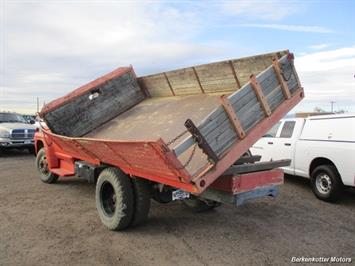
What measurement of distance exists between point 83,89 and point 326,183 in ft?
18.4

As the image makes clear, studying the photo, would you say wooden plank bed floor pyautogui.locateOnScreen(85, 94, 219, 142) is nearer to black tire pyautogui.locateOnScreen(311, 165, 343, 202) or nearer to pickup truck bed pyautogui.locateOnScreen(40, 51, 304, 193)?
pickup truck bed pyautogui.locateOnScreen(40, 51, 304, 193)

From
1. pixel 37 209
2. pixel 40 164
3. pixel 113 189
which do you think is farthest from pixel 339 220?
pixel 40 164

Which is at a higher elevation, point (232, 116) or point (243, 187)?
point (232, 116)

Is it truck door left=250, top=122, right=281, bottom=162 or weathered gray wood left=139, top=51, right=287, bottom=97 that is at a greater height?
weathered gray wood left=139, top=51, right=287, bottom=97

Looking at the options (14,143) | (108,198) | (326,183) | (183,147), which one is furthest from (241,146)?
(14,143)

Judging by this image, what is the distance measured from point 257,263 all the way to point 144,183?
1.97m

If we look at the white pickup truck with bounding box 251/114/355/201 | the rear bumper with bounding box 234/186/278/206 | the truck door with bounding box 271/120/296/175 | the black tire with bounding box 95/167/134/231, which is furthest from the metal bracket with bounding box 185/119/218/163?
the truck door with bounding box 271/120/296/175

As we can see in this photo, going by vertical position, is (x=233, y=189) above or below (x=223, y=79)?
below

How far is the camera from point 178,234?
6047 millimetres

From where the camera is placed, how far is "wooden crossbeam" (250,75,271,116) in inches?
192

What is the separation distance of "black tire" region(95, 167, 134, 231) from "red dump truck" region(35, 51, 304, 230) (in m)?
0.01

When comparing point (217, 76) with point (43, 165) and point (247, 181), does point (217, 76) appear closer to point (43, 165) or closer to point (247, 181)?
point (247, 181)

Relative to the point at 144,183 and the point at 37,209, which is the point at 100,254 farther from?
the point at 37,209

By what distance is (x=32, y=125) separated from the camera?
60.1ft
